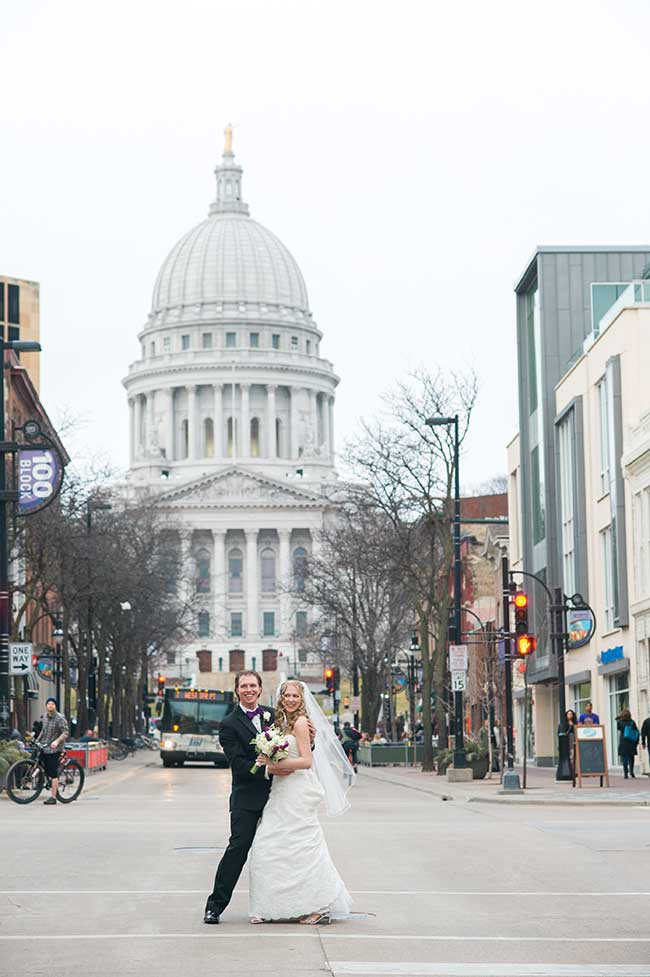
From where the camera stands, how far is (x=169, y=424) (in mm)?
195625

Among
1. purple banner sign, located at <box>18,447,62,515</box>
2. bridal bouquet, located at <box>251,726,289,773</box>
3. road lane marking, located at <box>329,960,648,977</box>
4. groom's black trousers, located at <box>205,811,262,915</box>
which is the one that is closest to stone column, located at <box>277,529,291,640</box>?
purple banner sign, located at <box>18,447,62,515</box>

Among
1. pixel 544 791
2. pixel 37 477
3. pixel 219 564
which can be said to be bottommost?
pixel 544 791

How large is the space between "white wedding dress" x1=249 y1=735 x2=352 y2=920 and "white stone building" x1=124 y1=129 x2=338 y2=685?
158679mm

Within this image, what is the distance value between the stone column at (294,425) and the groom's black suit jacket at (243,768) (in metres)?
182

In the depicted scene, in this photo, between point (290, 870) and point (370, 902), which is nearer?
point (290, 870)

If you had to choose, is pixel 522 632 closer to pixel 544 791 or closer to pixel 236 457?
pixel 544 791

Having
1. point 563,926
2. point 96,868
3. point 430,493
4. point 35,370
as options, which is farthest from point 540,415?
point 35,370

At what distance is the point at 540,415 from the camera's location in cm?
6231

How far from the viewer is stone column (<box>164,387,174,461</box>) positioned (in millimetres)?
194875

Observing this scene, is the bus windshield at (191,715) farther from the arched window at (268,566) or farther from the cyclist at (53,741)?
the arched window at (268,566)

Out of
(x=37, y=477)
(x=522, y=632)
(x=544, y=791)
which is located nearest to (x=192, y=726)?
(x=37, y=477)

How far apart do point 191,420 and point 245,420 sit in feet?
18.9

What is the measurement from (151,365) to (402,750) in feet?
444

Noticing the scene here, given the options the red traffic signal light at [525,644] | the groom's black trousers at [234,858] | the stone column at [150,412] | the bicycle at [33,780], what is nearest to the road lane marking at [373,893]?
the groom's black trousers at [234,858]
